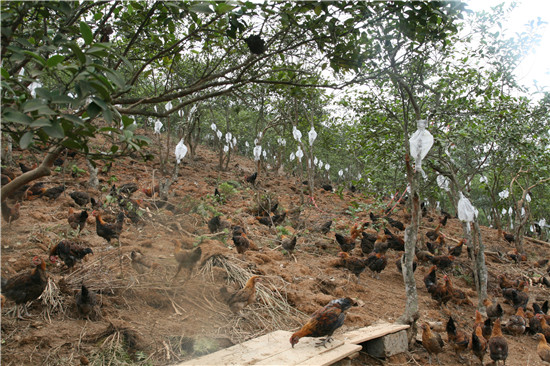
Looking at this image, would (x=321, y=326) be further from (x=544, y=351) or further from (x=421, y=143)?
(x=544, y=351)

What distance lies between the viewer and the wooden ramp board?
2.94 m

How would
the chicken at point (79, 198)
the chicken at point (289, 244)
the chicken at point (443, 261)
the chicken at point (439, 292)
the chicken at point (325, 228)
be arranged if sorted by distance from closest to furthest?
the chicken at point (439, 292) → the chicken at point (289, 244) → the chicken at point (443, 261) → the chicken at point (79, 198) → the chicken at point (325, 228)

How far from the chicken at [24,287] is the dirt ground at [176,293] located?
0.15 m

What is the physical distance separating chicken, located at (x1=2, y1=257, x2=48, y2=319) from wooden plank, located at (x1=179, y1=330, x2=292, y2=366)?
5.34 feet

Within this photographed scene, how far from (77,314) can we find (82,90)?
2917 mm

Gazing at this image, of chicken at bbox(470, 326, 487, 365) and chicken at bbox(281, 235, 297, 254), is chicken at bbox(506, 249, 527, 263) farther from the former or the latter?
chicken at bbox(281, 235, 297, 254)

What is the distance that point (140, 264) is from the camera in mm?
4266

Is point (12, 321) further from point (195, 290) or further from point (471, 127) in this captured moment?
point (471, 127)

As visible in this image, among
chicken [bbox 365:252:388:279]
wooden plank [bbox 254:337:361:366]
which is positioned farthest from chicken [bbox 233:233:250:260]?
wooden plank [bbox 254:337:361:366]

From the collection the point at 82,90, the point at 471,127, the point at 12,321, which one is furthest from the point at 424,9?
the point at 12,321

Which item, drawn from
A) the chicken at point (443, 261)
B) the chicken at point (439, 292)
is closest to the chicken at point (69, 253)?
the chicken at point (439, 292)

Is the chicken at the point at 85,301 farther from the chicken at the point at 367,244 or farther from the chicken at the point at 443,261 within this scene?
the chicken at the point at 443,261

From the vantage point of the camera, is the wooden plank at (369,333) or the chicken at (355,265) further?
the chicken at (355,265)

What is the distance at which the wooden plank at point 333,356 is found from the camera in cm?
297
